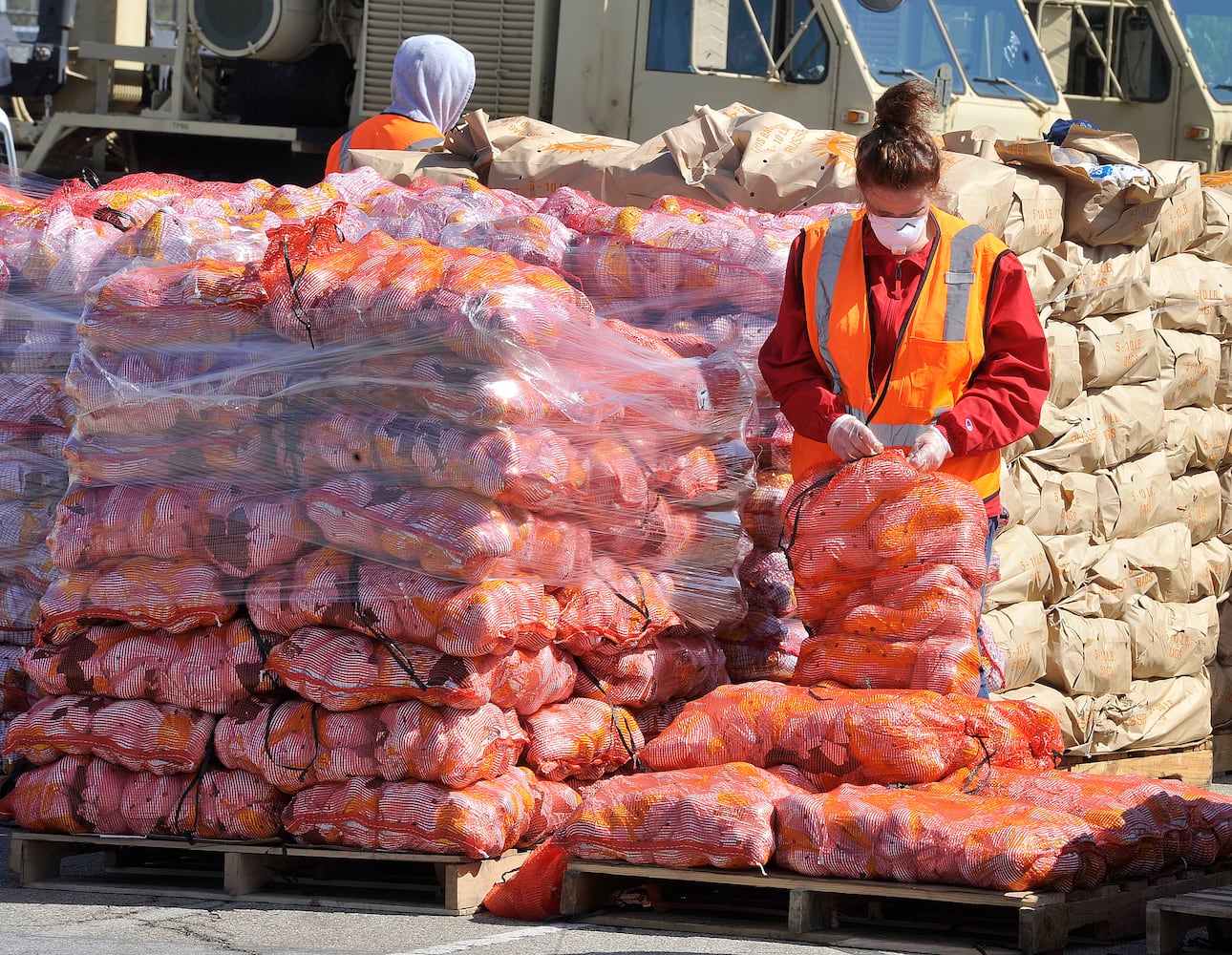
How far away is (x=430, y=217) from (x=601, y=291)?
671 mm

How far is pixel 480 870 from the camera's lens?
454 centimetres

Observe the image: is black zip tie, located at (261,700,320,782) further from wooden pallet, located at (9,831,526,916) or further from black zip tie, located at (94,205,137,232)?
black zip tie, located at (94,205,137,232)

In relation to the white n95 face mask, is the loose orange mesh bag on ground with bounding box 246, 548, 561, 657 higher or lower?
lower

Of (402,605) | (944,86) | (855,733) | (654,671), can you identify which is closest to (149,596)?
(402,605)

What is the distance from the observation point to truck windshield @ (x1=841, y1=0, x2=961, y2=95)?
9422 mm

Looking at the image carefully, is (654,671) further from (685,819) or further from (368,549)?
(368,549)

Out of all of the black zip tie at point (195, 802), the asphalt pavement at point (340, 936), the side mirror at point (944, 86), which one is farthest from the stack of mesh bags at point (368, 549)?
the side mirror at point (944, 86)

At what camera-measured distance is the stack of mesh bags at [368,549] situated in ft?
14.8

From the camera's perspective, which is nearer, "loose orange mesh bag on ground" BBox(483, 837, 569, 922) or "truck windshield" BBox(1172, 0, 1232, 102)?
Answer: "loose orange mesh bag on ground" BBox(483, 837, 569, 922)

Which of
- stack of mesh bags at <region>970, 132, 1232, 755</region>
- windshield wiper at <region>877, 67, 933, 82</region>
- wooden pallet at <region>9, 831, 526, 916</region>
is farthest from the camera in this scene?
windshield wiper at <region>877, 67, 933, 82</region>

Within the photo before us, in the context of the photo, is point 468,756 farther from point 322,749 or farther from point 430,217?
point 430,217

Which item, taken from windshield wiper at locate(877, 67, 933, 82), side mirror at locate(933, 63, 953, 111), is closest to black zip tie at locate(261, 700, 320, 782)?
side mirror at locate(933, 63, 953, 111)

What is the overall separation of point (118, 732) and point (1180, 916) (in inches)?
104

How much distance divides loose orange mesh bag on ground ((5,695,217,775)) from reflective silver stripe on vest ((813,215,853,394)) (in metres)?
1.85
